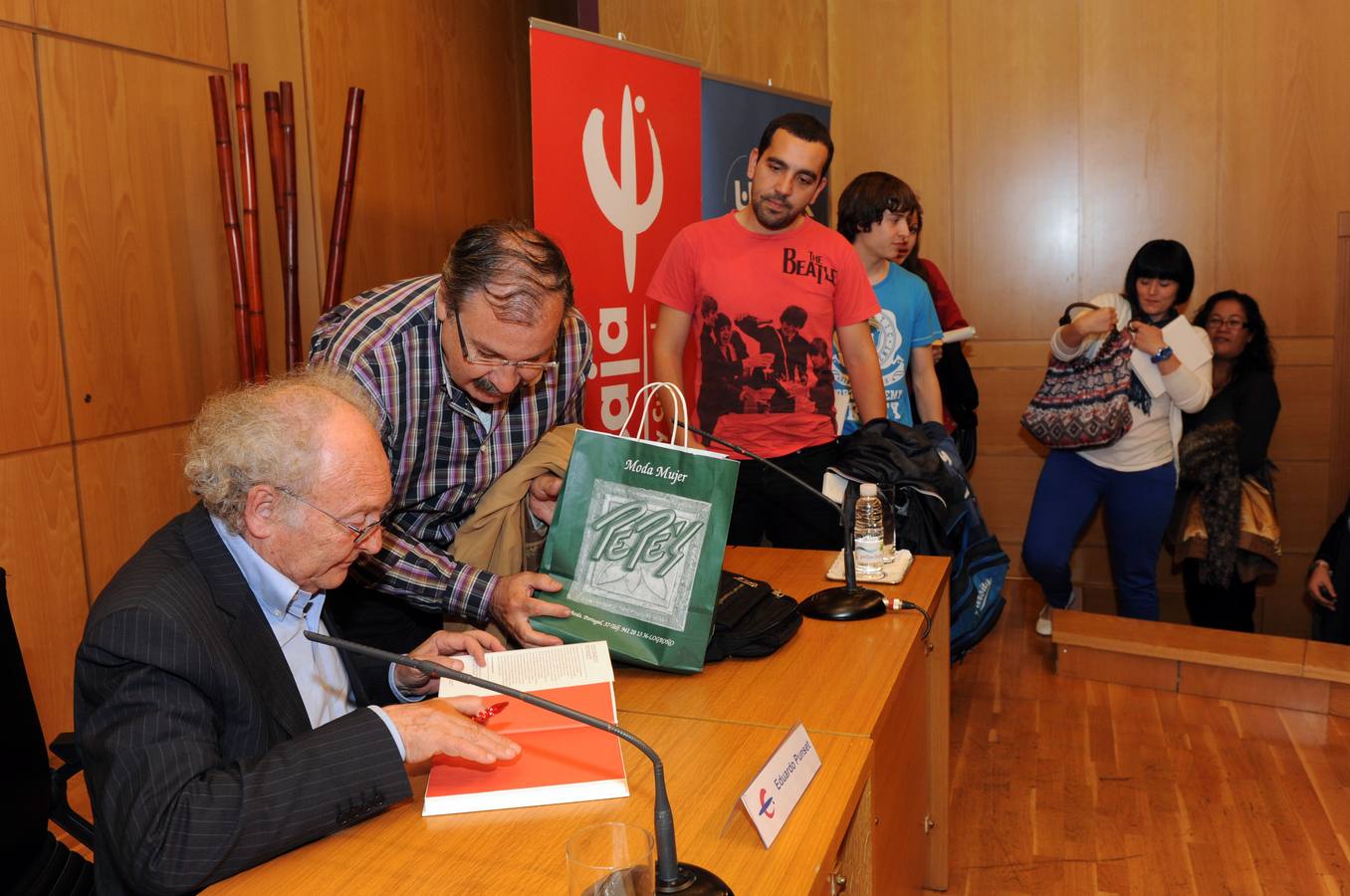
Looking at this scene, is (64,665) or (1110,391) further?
(1110,391)

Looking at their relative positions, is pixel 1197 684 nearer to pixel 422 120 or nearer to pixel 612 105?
pixel 612 105

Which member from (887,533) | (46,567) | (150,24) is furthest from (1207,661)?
(150,24)

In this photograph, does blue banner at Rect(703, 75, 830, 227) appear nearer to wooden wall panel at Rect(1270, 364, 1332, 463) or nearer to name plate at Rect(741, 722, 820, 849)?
wooden wall panel at Rect(1270, 364, 1332, 463)

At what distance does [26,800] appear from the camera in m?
1.48

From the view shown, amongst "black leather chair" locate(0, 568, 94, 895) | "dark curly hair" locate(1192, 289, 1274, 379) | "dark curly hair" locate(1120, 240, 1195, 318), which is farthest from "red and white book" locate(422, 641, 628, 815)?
"dark curly hair" locate(1192, 289, 1274, 379)

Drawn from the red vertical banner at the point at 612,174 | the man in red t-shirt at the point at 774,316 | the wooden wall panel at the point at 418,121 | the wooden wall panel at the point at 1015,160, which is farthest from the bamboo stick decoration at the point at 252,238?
the wooden wall panel at the point at 1015,160

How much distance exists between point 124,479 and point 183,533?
6.46 ft

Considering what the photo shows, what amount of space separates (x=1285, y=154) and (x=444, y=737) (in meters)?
4.54

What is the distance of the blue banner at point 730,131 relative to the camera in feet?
13.2

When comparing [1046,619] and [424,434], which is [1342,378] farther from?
[424,434]

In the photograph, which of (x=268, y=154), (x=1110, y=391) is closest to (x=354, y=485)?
(x=268, y=154)

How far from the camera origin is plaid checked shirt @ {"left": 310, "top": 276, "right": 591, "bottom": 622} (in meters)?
Result: 1.89

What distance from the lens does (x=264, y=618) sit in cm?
141

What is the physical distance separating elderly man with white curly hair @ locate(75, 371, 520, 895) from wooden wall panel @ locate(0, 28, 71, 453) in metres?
1.67
